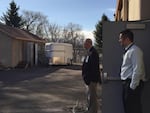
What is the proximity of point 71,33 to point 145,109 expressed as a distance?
272 feet

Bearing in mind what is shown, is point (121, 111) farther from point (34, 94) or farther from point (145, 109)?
point (34, 94)

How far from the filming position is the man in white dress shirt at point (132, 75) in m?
7.04

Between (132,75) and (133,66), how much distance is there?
0.16 m

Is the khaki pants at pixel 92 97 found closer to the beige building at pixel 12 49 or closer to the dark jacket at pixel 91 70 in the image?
the dark jacket at pixel 91 70

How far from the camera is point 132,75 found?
708cm

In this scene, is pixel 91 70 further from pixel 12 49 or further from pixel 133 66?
pixel 12 49

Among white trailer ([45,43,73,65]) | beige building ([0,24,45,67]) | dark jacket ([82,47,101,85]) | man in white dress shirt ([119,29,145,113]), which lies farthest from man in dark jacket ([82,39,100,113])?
white trailer ([45,43,73,65])

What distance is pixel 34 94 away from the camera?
53.8ft

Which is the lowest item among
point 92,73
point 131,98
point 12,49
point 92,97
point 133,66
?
point 92,97

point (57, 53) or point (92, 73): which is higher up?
point (57, 53)

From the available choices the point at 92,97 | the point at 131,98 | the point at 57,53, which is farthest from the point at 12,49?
the point at 131,98

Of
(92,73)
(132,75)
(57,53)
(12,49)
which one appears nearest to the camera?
(132,75)

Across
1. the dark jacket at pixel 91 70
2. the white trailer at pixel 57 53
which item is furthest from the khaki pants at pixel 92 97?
the white trailer at pixel 57 53

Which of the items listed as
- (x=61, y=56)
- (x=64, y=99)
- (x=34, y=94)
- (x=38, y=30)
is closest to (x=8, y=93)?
(x=34, y=94)
